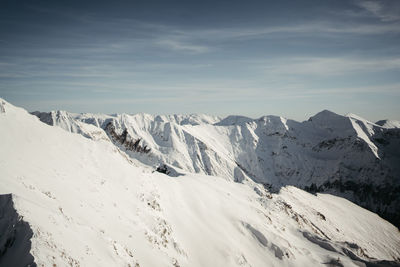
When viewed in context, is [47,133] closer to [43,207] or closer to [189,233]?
[43,207]

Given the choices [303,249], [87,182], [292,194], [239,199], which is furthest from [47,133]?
[292,194]

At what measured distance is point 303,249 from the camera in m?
41.4

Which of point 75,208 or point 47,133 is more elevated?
point 47,133

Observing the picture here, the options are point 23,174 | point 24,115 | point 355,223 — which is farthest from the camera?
point 355,223

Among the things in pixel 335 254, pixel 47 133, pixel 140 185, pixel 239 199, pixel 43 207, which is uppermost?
pixel 47 133

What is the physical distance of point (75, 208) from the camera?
21.9 m

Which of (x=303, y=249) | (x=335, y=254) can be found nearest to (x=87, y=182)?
(x=303, y=249)

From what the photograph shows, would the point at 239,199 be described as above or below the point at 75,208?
below

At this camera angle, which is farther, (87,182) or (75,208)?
(87,182)

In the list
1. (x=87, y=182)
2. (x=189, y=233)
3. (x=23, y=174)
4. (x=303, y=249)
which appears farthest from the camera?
(x=303, y=249)

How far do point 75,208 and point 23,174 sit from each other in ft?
18.9

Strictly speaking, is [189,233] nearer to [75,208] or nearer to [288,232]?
[75,208]

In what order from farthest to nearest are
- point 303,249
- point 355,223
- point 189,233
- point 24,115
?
point 355,223
point 303,249
point 24,115
point 189,233

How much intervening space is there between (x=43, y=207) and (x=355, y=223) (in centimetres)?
11389
